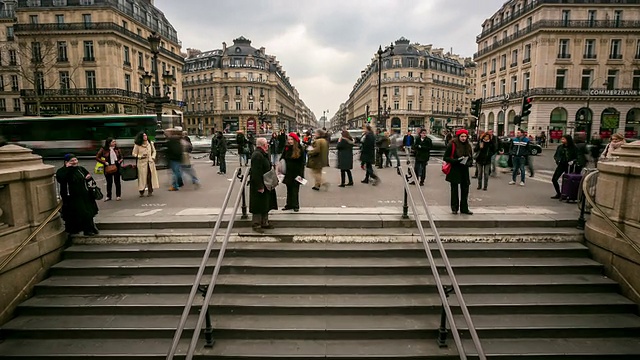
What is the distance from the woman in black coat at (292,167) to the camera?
23.9 ft

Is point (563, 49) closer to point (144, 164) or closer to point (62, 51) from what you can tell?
point (144, 164)

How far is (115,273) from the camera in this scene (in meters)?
5.36

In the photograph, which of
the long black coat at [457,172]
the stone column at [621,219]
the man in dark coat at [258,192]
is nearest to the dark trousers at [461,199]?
the long black coat at [457,172]

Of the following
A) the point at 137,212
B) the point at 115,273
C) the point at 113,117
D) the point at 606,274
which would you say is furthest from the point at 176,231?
the point at 113,117

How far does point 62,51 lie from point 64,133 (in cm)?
2677

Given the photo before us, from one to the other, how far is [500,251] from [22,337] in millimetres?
7083

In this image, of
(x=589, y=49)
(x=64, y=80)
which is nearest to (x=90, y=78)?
(x=64, y=80)

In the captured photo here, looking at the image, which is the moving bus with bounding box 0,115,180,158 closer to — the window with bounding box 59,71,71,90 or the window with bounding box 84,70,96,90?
the window with bounding box 84,70,96,90

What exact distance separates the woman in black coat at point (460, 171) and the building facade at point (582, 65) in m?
40.9

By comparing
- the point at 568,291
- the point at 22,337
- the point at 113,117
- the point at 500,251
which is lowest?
the point at 22,337

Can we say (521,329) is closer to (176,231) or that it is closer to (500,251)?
(500,251)

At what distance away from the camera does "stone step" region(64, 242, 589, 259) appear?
5.60 m

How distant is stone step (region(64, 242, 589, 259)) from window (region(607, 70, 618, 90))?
50.1 m

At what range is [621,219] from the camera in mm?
5211
